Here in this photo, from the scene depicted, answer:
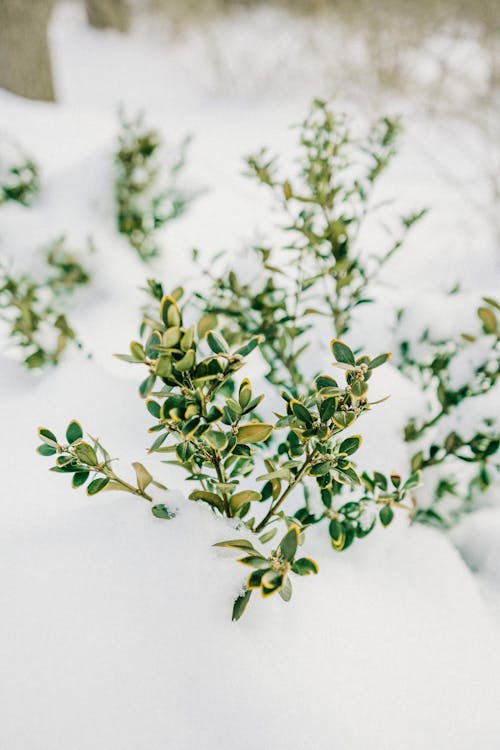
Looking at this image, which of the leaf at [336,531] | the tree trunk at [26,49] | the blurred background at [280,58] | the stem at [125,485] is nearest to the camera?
the stem at [125,485]

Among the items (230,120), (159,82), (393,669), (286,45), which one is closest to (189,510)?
(393,669)

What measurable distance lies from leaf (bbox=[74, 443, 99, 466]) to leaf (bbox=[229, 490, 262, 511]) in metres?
0.22

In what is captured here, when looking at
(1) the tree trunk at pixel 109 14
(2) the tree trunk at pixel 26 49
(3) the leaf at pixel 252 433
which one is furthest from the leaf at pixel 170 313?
(1) the tree trunk at pixel 109 14

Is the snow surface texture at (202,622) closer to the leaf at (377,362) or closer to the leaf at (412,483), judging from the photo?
the leaf at (412,483)

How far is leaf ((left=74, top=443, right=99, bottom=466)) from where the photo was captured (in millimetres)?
687

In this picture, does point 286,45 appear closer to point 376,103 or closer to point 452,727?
point 376,103

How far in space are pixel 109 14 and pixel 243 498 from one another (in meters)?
9.29

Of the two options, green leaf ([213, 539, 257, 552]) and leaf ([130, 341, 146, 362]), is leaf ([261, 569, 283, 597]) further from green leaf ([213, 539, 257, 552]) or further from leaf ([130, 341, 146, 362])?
leaf ([130, 341, 146, 362])

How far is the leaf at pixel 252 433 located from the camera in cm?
70

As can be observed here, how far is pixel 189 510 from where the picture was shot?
0.81 meters

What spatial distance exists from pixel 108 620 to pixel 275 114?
19.4 feet

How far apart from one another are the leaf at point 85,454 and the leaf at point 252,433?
0.19m

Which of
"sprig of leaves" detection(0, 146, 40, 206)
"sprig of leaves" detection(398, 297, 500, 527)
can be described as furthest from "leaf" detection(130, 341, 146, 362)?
"sprig of leaves" detection(0, 146, 40, 206)

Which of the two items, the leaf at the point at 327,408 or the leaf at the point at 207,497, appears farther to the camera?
the leaf at the point at 207,497
